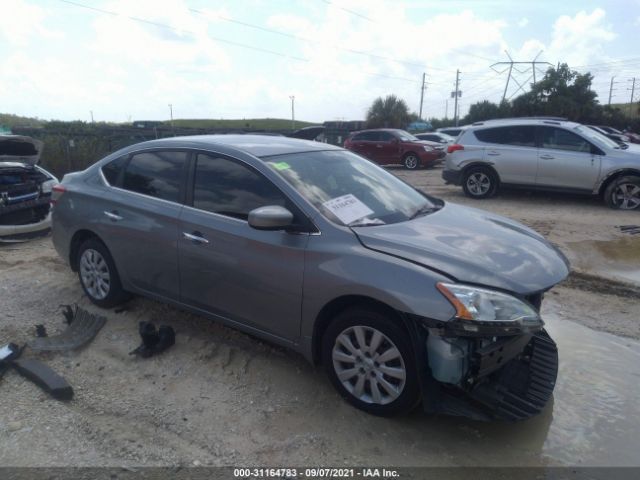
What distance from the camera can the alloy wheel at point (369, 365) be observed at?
306 cm

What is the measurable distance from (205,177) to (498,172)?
8.54m

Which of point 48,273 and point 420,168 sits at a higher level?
point 420,168

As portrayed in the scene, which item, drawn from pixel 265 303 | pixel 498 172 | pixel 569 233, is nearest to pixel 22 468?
pixel 265 303

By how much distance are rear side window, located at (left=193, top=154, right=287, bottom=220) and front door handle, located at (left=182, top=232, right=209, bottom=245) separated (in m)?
0.22

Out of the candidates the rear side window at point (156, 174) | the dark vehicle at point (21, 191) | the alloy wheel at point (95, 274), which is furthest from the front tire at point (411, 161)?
the alloy wheel at point (95, 274)

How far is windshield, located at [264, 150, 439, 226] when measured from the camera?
3.56m

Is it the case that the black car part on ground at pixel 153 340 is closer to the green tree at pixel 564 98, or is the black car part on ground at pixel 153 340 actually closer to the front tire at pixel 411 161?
the front tire at pixel 411 161

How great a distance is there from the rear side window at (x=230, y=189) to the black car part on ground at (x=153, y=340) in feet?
3.50

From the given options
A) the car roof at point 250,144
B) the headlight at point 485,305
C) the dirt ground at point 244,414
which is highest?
the car roof at point 250,144

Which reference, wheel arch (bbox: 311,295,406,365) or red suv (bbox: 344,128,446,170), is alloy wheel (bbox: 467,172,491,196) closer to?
red suv (bbox: 344,128,446,170)

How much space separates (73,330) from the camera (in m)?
4.47

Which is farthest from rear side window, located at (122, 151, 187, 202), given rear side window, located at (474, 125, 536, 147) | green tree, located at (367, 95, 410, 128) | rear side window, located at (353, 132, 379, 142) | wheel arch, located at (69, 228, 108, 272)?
green tree, located at (367, 95, 410, 128)

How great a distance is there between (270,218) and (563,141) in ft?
29.2

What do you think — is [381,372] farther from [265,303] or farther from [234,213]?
[234,213]
